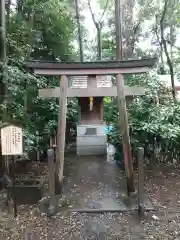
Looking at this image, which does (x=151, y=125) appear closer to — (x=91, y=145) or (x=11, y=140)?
(x=91, y=145)

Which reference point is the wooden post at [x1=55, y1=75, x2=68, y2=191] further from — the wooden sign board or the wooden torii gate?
the wooden sign board

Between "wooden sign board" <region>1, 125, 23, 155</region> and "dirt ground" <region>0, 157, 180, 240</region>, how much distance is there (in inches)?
47.7

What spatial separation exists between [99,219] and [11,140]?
210cm

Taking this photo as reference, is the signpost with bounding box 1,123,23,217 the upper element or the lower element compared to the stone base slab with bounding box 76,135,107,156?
upper

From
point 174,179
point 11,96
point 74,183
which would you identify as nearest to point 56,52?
point 11,96

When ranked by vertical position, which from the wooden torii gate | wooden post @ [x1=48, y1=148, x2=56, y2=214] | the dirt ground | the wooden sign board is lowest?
the dirt ground

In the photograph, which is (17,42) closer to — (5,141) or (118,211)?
(5,141)

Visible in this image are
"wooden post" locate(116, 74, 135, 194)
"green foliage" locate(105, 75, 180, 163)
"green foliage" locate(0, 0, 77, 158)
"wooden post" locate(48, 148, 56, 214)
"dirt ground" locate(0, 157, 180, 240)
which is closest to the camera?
"dirt ground" locate(0, 157, 180, 240)

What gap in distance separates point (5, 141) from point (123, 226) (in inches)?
98.6

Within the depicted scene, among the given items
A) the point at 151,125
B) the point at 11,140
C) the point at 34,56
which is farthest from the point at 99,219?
the point at 34,56

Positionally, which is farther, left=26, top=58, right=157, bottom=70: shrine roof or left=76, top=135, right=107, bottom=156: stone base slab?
left=76, top=135, right=107, bottom=156: stone base slab

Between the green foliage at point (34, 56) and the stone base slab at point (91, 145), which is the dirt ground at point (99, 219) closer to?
the green foliage at point (34, 56)

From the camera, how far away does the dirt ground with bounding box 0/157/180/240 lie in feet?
14.9

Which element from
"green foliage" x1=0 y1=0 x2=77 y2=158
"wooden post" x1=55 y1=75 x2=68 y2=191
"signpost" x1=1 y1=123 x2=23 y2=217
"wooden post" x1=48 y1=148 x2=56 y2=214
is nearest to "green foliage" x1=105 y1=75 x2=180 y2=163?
"green foliage" x1=0 y1=0 x2=77 y2=158
